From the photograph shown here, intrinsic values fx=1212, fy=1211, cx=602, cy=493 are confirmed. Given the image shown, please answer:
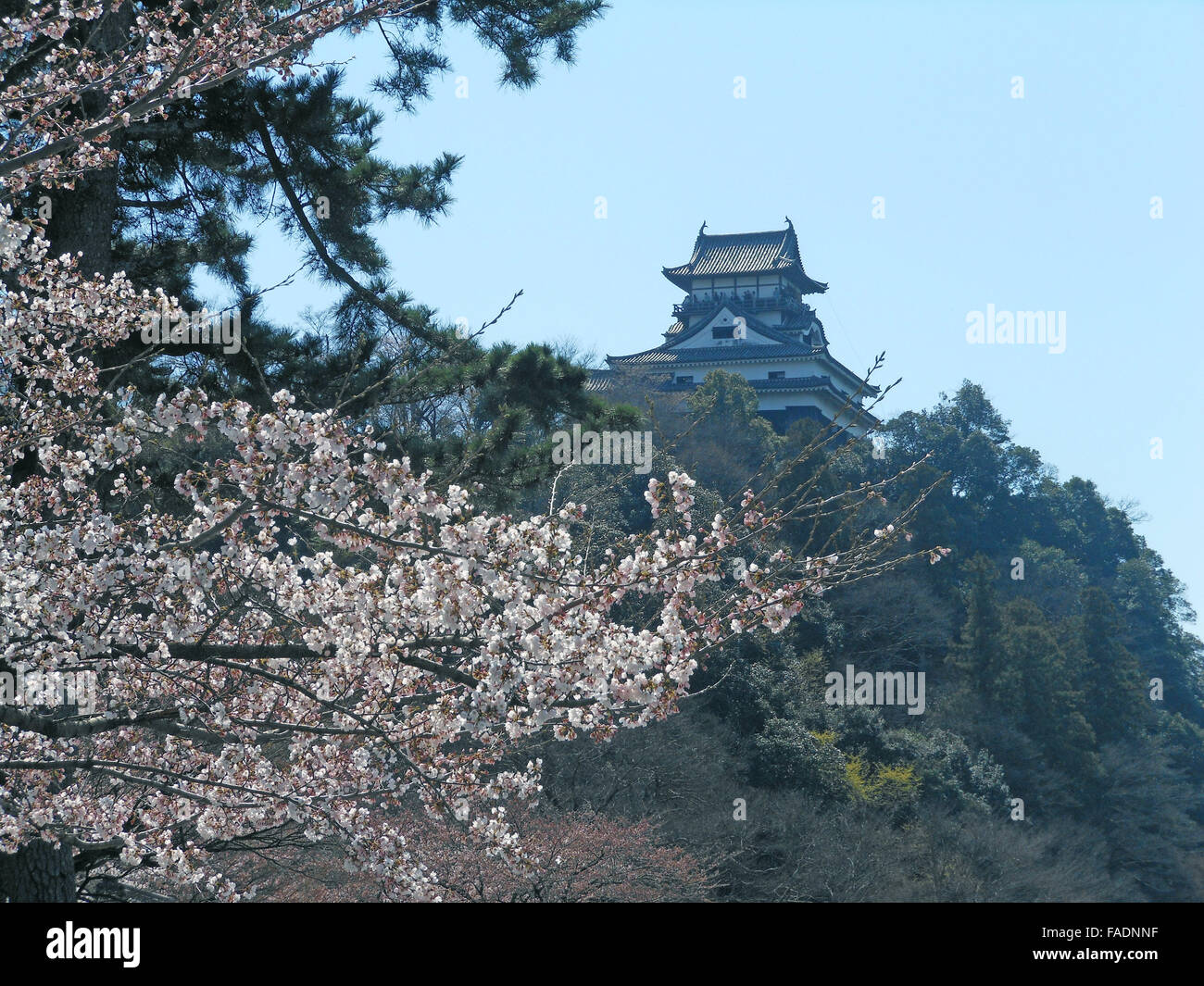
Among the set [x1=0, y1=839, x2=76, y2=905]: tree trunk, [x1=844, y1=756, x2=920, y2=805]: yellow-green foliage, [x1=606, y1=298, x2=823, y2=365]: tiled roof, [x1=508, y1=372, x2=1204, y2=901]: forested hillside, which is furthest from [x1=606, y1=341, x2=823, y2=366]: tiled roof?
[x1=0, y1=839, x2=76, y2=905]: tree trunk

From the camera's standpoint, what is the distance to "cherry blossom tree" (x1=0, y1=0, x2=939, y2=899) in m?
4.14

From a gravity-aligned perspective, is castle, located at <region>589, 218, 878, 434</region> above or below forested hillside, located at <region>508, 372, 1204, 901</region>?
above

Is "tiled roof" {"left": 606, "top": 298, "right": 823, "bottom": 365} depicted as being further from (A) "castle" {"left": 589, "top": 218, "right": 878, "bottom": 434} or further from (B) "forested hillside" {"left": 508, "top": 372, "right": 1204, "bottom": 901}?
(B) "forested hillside" {"left": 508, "top": 372, "right": 1204, "bottom": 901}

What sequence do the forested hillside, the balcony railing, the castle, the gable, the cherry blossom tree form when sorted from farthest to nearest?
the balcony railing < the gable < the castle < the forested hillside < the cherry blossom tree

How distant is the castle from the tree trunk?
105 feet

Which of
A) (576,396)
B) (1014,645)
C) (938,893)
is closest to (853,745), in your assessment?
(938,893)

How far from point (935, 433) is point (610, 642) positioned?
134 ft

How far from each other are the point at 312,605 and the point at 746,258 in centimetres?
4552

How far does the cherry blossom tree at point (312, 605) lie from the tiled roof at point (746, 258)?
43.5 m

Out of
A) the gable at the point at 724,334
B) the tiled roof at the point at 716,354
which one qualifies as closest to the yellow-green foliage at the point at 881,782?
the tiled roof at the point at 716,354

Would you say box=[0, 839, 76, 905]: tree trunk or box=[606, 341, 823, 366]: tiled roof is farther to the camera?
box=[606, 341, 823, 366]: tiled roof

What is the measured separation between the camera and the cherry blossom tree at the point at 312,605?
13.6 feet

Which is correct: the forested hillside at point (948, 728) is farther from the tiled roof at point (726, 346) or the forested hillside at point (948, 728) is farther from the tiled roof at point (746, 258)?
the tiled roof at point (746, 258)
